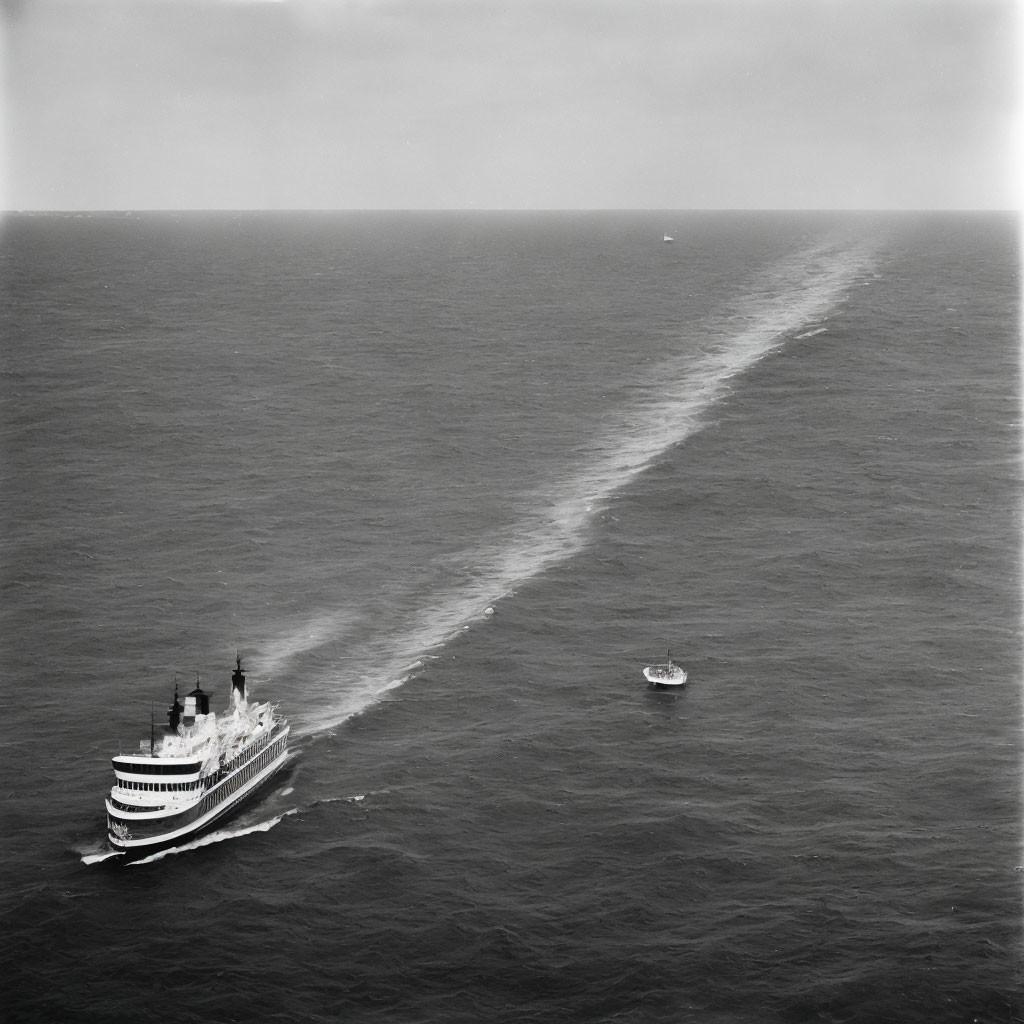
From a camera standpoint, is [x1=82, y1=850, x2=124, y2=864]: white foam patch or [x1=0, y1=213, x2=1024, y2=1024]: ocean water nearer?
[x1=0, y1=213, x2=1024, y2=1024]: ocean water

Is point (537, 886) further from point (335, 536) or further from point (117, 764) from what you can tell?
point (335, 536)

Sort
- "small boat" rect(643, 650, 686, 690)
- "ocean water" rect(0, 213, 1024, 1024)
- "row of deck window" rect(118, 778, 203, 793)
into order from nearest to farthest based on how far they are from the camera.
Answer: "ocean water" rect(0, 213, 1024, 1024)
"row of deck window" rect(118, 778, 203, 793)
"small boat" rect(643, 650, 686, 690)

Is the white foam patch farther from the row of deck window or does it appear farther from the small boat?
the small boat

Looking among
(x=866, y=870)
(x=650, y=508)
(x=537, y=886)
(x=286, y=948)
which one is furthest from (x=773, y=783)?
(x=650, y=508)

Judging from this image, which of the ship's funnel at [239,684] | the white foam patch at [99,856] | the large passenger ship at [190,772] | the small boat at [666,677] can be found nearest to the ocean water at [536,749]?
the white foam patch at [99,856]

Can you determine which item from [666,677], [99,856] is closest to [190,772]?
[99,856]

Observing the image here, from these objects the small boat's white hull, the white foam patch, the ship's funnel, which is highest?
the ship's funnel

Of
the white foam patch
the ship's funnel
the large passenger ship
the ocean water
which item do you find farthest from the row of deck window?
the ship's funnel

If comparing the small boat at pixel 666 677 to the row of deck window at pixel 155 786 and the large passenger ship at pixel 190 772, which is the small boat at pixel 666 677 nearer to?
the large passenger ship at pixel 190 772
